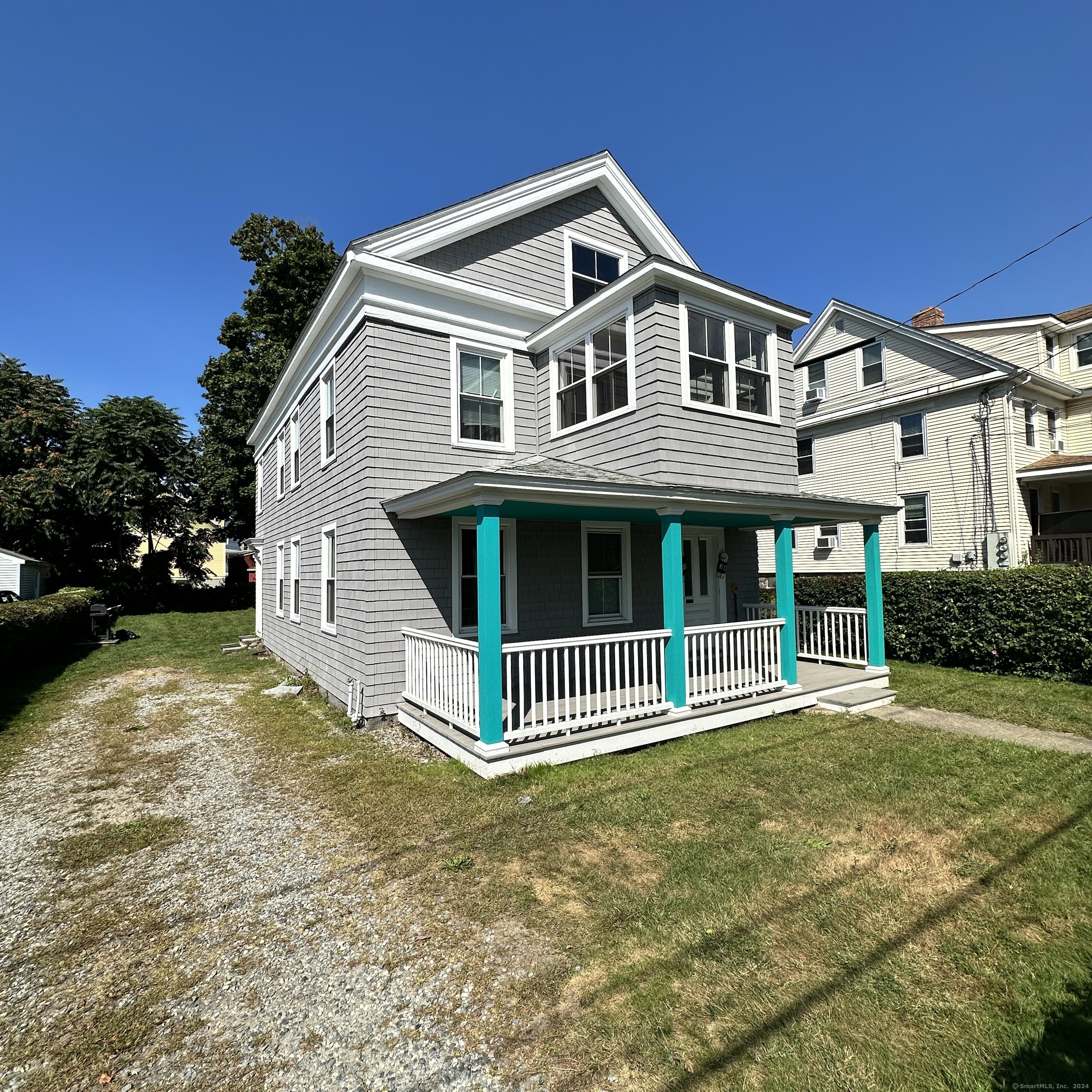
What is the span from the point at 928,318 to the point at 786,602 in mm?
18607

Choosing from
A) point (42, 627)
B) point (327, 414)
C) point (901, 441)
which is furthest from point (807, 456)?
point (42, 627)

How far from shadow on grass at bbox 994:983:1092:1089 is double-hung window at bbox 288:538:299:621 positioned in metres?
12.1

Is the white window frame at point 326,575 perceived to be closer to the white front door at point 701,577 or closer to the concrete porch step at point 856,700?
the white front door at point 701,577

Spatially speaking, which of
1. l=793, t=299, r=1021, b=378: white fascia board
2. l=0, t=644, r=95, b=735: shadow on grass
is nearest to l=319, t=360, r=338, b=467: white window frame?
l=0, t=644, r=95, b=735: shadow on grass

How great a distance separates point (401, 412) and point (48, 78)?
8878 mm

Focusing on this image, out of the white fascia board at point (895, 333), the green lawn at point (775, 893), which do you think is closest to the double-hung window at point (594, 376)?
the green lawn at point (775, 893)

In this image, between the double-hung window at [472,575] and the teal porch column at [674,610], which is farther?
the double-hung window at [472,575]

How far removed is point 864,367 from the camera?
1964cm

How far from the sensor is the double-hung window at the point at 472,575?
8539 millimetres

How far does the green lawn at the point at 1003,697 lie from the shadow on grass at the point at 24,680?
45.6 ft

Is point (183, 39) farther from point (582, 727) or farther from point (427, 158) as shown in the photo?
point (582, 727)

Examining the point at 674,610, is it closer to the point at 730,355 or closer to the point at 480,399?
the point at 730,355

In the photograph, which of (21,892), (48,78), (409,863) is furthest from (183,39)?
(409,863)

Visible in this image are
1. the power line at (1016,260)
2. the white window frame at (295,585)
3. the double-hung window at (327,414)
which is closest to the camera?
the power line at (1016,260)
